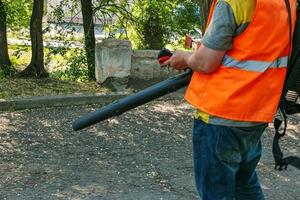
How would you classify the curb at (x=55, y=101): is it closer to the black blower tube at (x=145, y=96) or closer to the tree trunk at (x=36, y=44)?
A: the tree trunk at (x=36, y=44)

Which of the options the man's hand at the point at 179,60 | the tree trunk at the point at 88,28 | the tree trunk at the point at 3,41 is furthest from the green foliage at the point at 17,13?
the man's hand at the point at 179,60

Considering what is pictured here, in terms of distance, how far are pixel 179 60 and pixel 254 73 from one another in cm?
38

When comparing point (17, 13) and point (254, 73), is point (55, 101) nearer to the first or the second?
point (254, 73)

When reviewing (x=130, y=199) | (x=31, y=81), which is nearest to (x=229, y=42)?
(x=130, y=199)

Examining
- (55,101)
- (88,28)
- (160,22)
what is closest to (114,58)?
(55,101)

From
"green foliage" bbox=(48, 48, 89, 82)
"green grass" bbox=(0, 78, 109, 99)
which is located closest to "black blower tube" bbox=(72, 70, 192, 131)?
"green grass" bbox=(0, 78, 109, 99)

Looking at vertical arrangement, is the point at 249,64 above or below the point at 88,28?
above

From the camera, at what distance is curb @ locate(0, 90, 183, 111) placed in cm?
589

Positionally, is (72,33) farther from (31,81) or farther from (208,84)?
(208,84)

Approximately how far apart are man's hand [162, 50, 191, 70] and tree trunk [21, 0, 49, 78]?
531 centimetres

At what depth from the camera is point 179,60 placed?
248 centimetres

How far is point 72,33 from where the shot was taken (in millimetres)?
9008

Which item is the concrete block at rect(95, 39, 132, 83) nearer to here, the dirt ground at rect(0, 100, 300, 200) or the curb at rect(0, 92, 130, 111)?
the curb at rect(0, 92, 130, 111)

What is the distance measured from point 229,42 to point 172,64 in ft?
1.13
